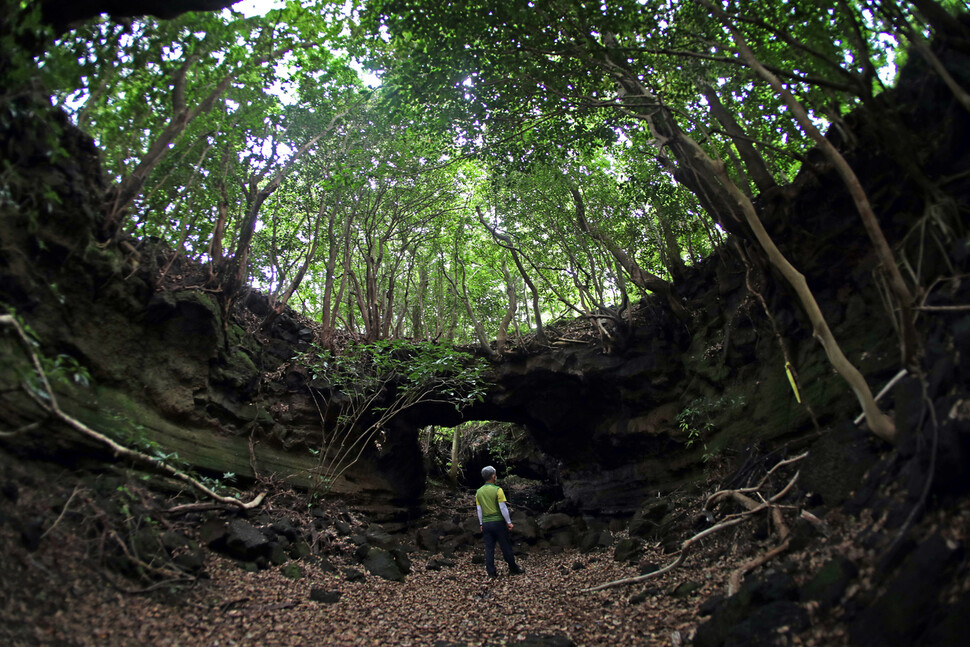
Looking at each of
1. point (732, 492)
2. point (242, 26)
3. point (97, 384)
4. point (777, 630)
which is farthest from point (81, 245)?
point (732, 492)

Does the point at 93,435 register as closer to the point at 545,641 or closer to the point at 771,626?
the point at 545,641

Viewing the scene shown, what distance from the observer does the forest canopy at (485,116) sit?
6531mm

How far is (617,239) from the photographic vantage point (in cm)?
1301

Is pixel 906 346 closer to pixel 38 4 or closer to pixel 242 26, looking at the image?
pixel 38 4

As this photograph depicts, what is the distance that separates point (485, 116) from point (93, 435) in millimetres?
7633

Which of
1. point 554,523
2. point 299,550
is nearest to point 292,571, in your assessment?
point 299,550

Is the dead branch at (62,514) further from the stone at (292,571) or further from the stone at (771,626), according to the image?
the stone at (771,626)

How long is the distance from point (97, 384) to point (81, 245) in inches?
78.1

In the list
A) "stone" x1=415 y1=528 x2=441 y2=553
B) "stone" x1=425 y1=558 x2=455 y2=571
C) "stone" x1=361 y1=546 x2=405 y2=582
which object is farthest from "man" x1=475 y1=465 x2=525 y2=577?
"stone" x1=415 y1=528 x2=441 y2=553

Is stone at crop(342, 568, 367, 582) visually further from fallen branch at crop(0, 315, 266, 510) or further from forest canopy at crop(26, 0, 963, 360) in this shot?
forest canopy at crop(26, 0, 963, 360)

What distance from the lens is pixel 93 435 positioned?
5.59 m

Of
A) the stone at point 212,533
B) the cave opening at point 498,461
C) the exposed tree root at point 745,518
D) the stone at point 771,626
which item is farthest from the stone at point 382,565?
the cave opening at point 498,461

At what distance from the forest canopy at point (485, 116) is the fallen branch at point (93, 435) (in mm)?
2521

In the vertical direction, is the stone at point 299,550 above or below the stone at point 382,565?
above
